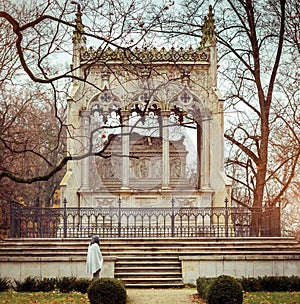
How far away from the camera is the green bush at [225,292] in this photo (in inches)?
565

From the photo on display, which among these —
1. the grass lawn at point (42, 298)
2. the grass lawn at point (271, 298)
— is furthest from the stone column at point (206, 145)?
the grass lawn at point (42, 298)

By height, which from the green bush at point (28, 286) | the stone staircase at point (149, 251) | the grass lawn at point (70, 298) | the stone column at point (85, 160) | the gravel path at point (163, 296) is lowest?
the gravel path at point (163, 296)

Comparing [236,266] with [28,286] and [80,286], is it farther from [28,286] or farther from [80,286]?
[28,286]

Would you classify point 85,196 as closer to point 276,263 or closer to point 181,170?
A: point 181,170

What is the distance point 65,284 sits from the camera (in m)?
18.0

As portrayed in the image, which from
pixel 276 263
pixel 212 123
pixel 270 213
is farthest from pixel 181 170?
pixel 276 263

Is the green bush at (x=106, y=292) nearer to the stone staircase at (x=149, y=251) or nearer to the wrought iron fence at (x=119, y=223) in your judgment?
the stone staircase at (x=149, y=251)

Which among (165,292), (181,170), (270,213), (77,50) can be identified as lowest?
(165,292)

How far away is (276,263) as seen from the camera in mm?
19812

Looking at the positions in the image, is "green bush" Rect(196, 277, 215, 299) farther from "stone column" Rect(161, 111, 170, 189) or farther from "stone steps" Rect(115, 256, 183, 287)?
"stone column" Rect(161, 111, 170, 189)

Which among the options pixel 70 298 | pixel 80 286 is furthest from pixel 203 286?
pixel 80 286

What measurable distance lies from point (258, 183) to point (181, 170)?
3403mm

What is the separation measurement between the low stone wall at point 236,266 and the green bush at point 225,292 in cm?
503

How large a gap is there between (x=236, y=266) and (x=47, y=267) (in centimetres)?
549
